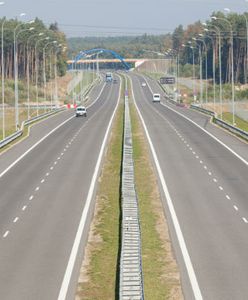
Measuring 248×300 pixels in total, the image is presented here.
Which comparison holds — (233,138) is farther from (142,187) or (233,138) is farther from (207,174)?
(142,187)

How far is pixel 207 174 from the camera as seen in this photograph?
58156mm

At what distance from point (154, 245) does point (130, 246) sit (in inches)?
117

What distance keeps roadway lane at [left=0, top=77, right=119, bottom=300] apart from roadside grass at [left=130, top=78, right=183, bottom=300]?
8.82ft

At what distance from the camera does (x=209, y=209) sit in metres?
45.1

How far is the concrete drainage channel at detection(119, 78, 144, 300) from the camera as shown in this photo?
26875 millimetres

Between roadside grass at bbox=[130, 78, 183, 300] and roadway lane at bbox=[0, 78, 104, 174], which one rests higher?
roadway lane at bbox=[0, 78, 104, 174]

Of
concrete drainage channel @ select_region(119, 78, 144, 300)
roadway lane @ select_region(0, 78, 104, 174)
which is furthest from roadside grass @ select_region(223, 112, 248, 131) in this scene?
concrete drainage channel @ select_region(119, 78, 144, 300)

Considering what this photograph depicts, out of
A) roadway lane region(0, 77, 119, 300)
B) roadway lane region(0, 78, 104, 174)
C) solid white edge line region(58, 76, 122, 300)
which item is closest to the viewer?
solid white edge line region(58, 76, 122, 300)

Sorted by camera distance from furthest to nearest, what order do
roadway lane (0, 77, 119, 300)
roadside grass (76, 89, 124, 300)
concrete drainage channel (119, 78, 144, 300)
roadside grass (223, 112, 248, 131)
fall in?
roadside grass (223, 112, 248, 131), roadway lane (0, 77, 119, 300), roadside grass (76, 89, 124, 300), concrete drainage channel (119, 78, 144, 300)

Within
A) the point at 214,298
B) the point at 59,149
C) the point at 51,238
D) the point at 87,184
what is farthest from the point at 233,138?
the point at 214,298

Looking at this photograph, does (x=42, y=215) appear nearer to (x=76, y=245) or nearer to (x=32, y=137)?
(x=76, y=245)

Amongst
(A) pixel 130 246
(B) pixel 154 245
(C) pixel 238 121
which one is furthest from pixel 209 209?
(C) pixel 238 121

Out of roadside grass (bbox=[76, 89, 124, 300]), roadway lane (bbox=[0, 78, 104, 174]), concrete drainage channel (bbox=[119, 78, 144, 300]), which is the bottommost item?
roadside grass (bbox=[76, 89, 124, 300])

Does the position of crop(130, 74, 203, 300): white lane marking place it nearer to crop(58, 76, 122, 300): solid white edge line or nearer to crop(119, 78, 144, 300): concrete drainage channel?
crop(119, 78, 144, 300): concrete drainage channel
